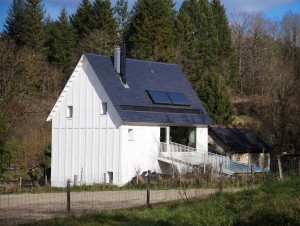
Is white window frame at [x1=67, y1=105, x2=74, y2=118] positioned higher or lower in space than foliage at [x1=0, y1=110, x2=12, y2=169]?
higher

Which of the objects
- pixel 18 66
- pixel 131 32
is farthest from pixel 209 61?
pixel 18 66

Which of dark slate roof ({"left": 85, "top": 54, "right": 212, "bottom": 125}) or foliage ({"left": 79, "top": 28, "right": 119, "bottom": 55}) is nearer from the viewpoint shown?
dark slate roof ({"left": 85, "top": 54, "right": 212, "bottom": 125})

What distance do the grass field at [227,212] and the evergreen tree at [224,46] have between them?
56.7 metres

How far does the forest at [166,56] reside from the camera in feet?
151

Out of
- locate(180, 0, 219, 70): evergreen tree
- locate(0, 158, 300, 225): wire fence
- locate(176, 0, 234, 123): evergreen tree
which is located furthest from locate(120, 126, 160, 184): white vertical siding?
locate(180, 0, 219, 70): evergreen tree

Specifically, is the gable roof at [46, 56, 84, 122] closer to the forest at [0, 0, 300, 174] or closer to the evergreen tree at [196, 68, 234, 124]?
the forest at [0, 0, 300, 174]

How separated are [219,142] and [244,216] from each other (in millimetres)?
30867

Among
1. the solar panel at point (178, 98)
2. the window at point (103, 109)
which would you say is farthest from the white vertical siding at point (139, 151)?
the solar panel at point (178, 98)

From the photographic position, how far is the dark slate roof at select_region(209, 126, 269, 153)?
44406mm

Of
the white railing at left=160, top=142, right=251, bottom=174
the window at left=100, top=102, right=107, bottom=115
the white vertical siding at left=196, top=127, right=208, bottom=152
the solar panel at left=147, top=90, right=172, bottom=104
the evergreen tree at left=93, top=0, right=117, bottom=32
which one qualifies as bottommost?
the white railing at left=160, top=142, right=251, bottom=174

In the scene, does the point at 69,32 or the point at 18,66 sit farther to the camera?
the point at 69,32

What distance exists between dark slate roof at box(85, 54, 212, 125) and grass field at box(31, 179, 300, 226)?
2059 cm

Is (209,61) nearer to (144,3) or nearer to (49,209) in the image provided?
(144,3)

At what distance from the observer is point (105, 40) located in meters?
61.7
